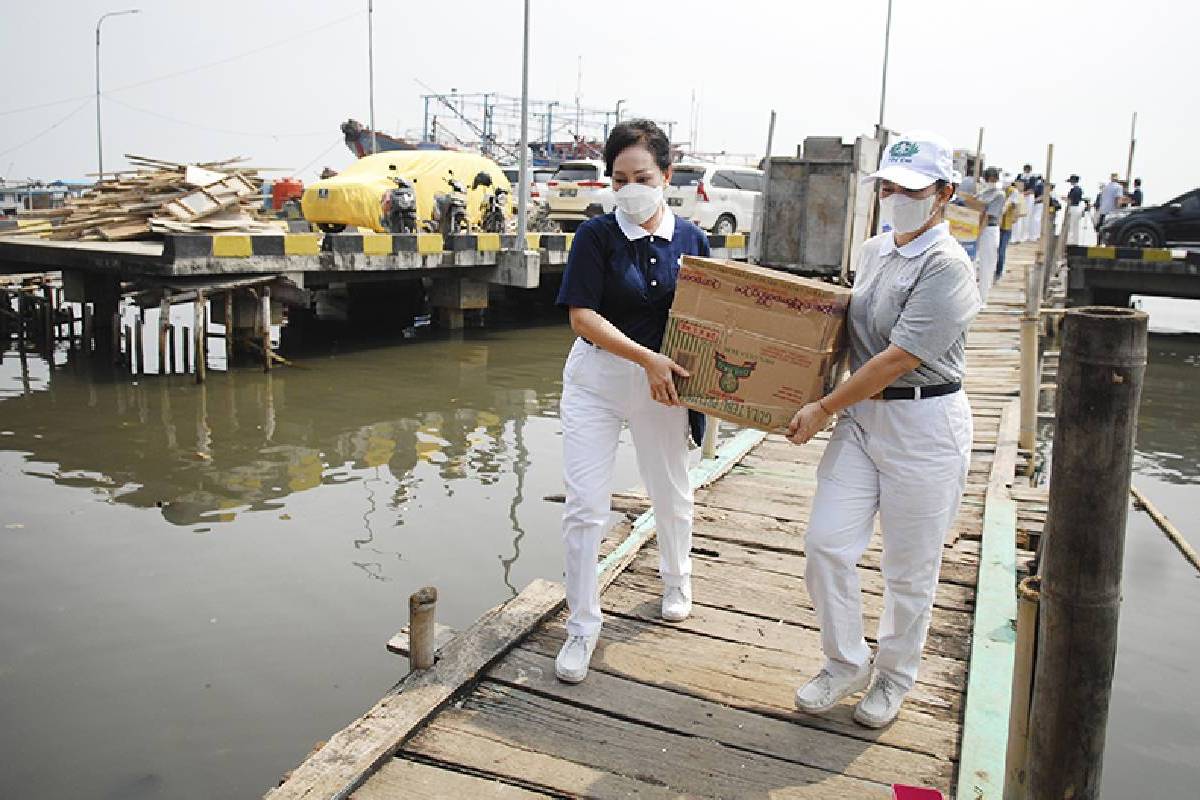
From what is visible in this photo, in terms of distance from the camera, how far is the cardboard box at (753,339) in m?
3.10

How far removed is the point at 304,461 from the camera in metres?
9.14

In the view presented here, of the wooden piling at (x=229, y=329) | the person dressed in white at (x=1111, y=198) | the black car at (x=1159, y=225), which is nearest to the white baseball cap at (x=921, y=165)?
the wooden piling at (x=229, y=329)

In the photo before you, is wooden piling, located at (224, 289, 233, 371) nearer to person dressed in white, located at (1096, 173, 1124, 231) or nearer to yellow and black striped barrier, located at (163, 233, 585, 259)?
yellow and black striped barrier, located at (163, 233, 585, 259)

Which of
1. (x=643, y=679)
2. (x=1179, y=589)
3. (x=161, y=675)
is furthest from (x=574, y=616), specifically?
(x=1179, y=589)

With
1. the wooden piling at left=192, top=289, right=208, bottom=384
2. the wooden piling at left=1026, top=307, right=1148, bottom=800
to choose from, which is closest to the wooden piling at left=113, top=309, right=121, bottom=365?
the wooden piling at left=192, top=289, right=208, bottom=384

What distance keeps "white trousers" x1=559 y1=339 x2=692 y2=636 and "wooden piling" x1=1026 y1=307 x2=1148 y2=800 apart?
1.51 metres

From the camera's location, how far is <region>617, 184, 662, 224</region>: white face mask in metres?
3.42

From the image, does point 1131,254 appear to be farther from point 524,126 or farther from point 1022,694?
point 1022,694

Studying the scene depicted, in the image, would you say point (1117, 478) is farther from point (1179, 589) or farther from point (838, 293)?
point (1179, 589)

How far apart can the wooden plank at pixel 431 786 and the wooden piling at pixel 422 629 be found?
19.6 inches

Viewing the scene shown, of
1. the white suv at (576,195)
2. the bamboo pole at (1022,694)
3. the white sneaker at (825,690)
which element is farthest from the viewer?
the white suv at (576,195)

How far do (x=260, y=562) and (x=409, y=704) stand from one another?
362 centimetres

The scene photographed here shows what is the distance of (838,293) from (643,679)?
4.81ft

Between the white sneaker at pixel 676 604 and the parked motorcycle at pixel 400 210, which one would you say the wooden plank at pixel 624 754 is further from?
the parked motorcycle at pixel 400 210
